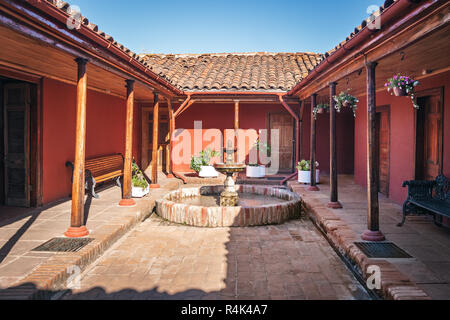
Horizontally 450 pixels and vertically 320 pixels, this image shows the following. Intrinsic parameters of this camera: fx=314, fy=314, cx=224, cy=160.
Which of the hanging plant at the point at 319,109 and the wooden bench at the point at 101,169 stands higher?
the hanging plant at the point at 319,109

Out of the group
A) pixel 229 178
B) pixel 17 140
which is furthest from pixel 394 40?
pixel 17 140

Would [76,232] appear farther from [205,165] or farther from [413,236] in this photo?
[205,165]

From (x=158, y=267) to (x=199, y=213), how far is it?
1910 mm

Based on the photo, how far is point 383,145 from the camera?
7.50 m

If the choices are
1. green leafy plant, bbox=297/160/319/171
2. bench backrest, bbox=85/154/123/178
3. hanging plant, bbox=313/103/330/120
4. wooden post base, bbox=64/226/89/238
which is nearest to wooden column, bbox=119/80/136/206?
bench backrest, bbox=85/154/123/178

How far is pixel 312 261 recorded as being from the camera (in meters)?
3.99

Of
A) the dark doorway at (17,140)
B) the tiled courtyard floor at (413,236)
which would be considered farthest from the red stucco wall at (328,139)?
the dark doorway at (17,140)

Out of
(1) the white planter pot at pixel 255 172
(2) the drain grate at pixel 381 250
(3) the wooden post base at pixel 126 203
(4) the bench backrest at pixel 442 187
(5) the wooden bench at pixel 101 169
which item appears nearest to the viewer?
(2) the drain grate at pixel 381 250

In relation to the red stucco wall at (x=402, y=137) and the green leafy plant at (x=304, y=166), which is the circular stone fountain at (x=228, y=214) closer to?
the red stucco wall at (x=402, y=137)

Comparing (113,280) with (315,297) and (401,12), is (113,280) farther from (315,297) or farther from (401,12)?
(401,12)

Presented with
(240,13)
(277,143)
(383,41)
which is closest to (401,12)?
(383,41)

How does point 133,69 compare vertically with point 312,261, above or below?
above

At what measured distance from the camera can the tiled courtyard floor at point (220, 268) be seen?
3152mm

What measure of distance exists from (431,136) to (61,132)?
7288 millimetres
